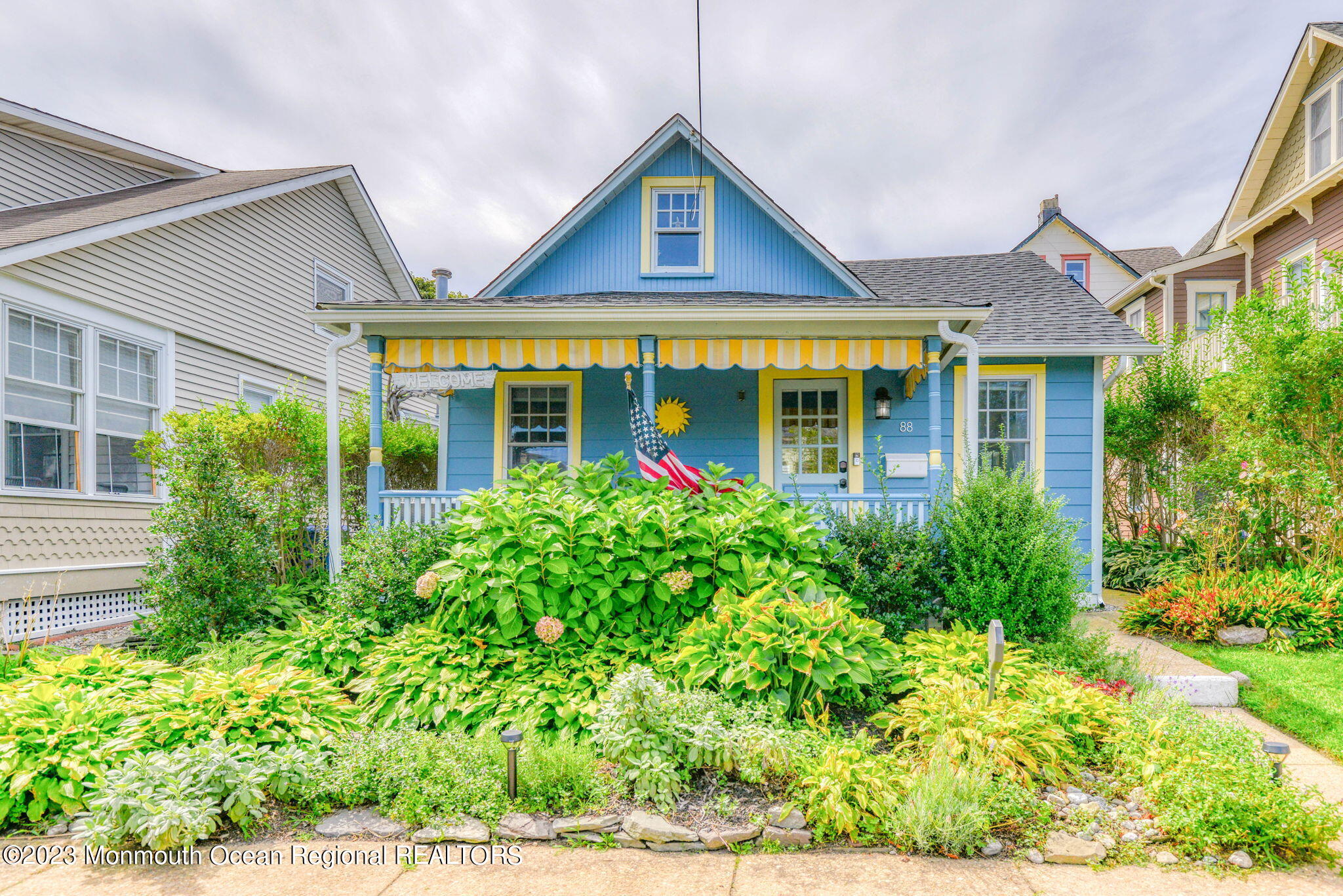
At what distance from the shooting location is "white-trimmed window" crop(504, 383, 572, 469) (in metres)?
8.12

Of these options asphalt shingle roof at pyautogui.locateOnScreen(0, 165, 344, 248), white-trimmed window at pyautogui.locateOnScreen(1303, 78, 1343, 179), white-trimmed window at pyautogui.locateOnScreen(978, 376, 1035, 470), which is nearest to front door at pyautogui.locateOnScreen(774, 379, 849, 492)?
white-trimmed window at pyautogui.locateOnScreen(978, 376, 1035, 470)

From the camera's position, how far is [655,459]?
567cm

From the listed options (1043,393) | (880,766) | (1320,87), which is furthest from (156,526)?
(1320,87)

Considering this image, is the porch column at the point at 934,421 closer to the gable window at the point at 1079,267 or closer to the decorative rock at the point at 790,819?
the decorative rock at the point at 790,819

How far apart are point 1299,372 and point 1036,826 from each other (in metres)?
6.22

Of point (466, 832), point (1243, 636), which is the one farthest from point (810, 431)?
point (466, 832)

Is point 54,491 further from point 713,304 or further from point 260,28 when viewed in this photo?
point 713,304

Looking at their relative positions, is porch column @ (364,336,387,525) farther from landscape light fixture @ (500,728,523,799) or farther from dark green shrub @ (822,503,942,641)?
dark green shrub @ (822,503,942,641)

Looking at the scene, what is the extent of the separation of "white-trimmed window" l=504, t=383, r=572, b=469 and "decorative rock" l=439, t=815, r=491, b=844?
17.7 ft

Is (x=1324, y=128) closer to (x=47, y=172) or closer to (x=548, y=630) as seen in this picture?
(x=548, y=630)

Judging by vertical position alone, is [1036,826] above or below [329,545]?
below

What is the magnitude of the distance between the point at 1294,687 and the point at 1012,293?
574 cm

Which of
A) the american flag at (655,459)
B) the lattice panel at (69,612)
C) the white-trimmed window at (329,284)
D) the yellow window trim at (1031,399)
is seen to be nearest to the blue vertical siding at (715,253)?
the yellow window trim at (1031,399)

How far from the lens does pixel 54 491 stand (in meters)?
6.67
